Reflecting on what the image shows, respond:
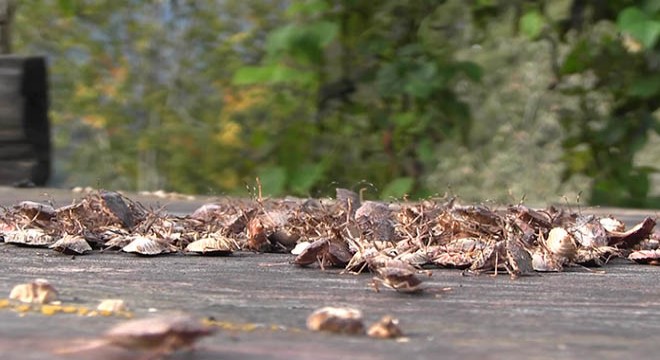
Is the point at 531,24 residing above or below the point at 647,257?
above

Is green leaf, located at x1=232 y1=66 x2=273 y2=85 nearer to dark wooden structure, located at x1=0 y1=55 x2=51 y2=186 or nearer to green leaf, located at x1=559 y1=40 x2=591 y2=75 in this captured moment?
dark wooden structure, located at x1=0 y1=55 x2=51 y2=186

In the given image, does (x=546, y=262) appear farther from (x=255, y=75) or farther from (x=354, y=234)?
(x=255, y=75)

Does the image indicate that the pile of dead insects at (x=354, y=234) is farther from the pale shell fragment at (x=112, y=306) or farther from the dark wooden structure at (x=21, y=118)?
the dark wooden structure at (x=21, y=118)

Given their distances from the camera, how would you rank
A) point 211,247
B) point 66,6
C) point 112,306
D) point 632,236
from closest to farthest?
1. point 112,306
2. point 211,247
3. point 632,236
4. point 66,6

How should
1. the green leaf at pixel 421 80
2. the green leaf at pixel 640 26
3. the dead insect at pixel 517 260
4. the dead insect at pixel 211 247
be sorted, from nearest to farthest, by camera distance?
the dead insect at pixel 517 260
the dead insect at pixel 211 247
the green leaf at pixel 640 26
the green leaf at pixel 421 80

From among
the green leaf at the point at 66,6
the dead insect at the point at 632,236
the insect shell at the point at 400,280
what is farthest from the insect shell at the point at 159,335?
the green leaf at the point at 66,6

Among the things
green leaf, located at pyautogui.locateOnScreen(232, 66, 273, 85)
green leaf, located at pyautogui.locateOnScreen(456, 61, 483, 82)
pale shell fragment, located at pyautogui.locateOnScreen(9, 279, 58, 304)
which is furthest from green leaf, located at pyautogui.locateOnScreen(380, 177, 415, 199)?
pale shell fragment, located at pyautogui.locateOnScreen(9, 279, 58, 304)

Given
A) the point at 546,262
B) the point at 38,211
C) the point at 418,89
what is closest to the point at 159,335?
the point at 546,262
